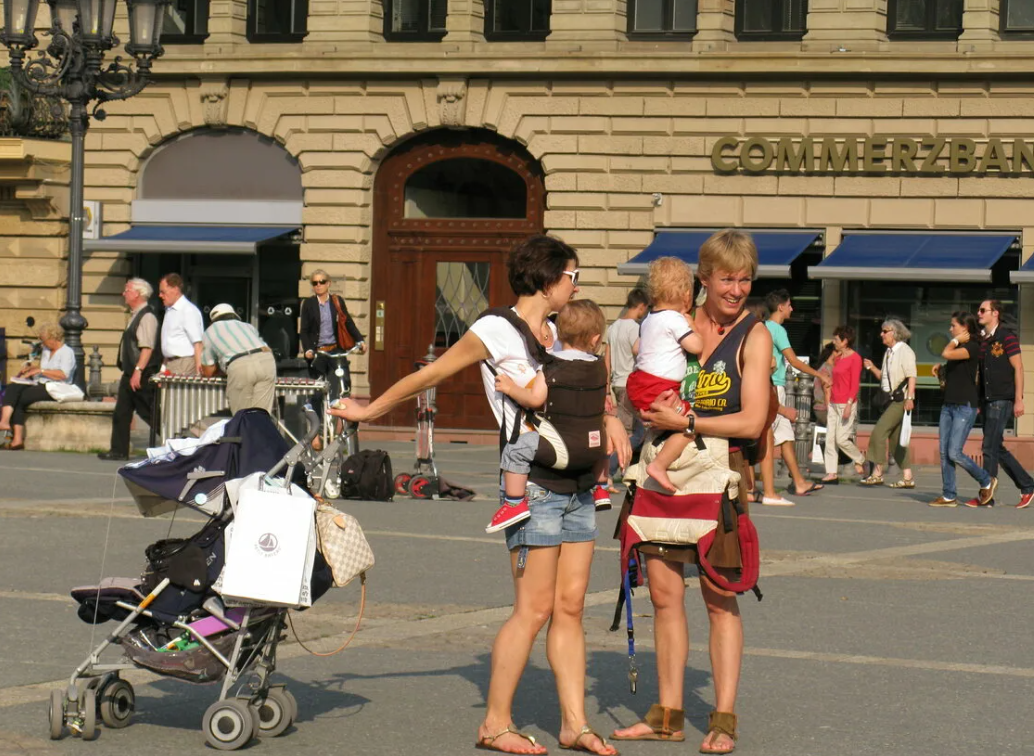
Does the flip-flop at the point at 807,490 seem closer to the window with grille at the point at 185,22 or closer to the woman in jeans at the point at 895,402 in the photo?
the woman in jeans at the point at 895,402

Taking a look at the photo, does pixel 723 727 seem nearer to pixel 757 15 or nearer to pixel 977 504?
pixel 977 504

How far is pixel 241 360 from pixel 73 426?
5.28 meters

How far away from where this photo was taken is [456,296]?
2684cm

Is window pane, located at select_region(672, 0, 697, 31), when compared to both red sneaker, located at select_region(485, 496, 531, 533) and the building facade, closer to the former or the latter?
the building facade

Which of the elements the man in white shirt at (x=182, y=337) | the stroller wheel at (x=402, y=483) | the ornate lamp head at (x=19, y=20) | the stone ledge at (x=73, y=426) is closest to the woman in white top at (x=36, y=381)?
the stone ledge at (x=73, y=426)

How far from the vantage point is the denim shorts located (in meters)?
6.38

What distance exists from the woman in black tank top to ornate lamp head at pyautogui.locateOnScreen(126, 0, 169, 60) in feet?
49.9

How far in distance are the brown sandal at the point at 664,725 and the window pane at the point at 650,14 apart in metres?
20.3

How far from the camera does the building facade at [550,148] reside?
2444cm

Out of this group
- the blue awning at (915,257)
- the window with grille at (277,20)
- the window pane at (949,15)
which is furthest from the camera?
the window with grille at (277,20)

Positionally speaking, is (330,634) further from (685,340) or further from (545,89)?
(545,89)

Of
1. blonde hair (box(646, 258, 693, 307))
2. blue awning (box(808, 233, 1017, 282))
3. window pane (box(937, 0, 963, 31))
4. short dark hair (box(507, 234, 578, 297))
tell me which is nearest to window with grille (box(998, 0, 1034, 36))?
window pane (box(937, 0, 963, 31))

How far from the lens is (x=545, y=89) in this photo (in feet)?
84.8

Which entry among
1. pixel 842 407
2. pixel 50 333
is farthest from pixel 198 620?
pixel 50 333
